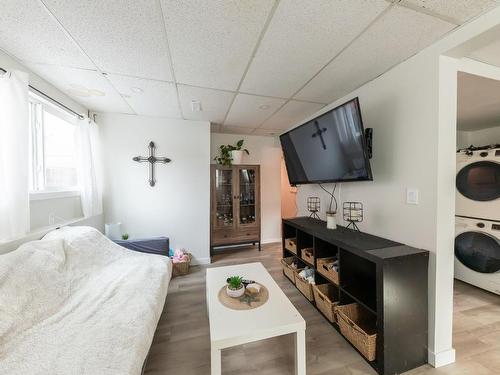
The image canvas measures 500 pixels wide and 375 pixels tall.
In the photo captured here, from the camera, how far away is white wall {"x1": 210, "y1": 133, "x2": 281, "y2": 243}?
4.15 m

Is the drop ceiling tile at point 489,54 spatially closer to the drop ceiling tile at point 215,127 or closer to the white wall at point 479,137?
the white wall at point 479,137

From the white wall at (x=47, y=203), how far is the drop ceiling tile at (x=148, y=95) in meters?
0.60

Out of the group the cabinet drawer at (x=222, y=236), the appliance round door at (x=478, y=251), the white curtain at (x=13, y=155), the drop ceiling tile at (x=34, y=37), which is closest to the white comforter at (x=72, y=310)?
the white curtain at (x=13, y=155)

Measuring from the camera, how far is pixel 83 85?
1970mm

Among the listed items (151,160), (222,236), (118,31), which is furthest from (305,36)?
(222,236)

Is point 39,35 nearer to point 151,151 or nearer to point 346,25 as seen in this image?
point 151,151

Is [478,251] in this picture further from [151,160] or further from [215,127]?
[151,160]

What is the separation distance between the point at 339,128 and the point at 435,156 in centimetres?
70

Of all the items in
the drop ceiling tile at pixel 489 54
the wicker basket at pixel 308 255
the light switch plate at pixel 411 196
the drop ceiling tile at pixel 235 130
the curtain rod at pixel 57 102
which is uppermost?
the drop ceiling tile at pixel 235 130

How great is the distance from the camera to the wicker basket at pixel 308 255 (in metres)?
2.23

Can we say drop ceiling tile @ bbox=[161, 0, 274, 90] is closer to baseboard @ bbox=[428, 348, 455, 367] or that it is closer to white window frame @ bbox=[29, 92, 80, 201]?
white window frame @ bbox=[29, 92, 80, 201]

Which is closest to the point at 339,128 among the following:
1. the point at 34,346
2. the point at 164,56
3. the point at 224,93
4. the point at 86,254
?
the point at 224,93

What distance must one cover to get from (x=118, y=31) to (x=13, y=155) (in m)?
1.17

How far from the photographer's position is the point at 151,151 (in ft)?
9.72
